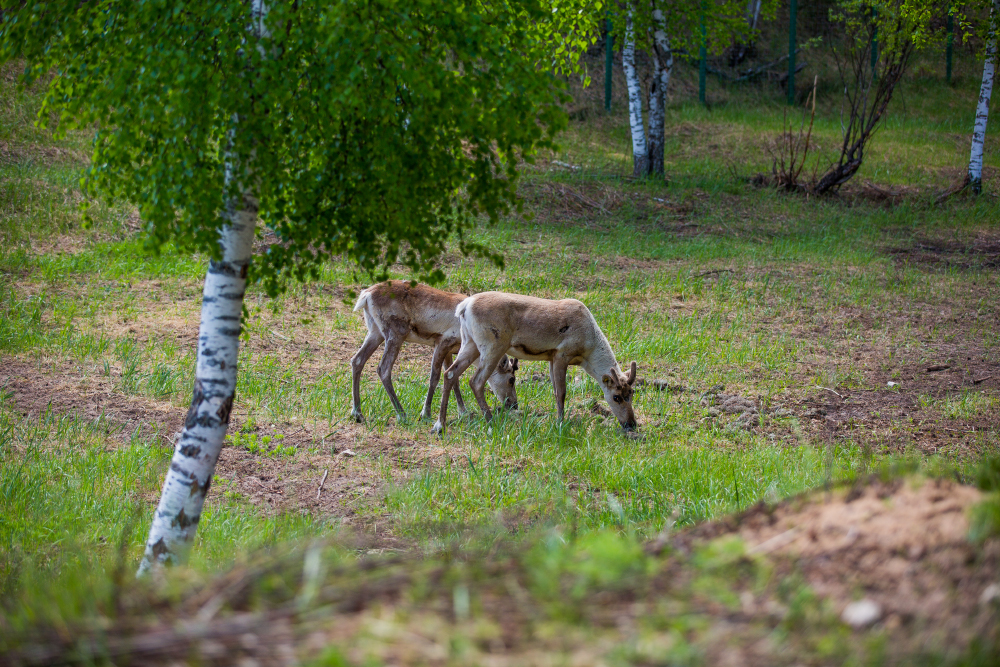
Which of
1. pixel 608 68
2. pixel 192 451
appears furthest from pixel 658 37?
pixel 192 451

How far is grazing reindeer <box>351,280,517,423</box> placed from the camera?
9.49 m

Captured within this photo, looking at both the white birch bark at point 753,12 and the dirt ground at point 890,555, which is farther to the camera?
the white birch bark at point 753,12

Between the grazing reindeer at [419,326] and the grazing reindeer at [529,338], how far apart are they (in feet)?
0.86

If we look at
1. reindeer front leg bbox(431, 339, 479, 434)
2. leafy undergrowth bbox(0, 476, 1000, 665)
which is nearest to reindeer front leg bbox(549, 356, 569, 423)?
reindeer front leg bbox(431, 339, 479, 434)

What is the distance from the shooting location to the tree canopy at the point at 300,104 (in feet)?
14.2

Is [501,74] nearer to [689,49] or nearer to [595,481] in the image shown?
[595,481]

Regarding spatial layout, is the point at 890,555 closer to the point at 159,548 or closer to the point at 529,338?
the point at 159,548

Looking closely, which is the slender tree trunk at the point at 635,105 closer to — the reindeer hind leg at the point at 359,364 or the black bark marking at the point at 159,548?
the reindeer hind leg at the point at 359,364

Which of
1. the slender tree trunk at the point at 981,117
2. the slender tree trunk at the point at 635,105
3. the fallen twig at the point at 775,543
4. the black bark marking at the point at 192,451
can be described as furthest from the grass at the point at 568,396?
the slender tree trunk at the point at 981,117

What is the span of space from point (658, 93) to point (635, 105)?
64 centimetres

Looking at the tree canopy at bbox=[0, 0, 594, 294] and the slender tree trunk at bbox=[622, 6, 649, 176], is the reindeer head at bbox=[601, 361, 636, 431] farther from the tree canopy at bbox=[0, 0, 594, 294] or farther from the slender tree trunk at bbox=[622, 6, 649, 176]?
the slender tree trunk at bbox=[622, 6, 649, 176]

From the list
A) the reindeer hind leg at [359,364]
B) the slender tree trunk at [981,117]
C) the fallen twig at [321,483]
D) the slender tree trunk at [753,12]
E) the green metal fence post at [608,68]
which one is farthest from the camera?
the slender tree trunk at [753,12]

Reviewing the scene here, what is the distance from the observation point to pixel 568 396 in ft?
34.3

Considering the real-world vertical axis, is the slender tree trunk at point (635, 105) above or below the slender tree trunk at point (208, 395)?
above
